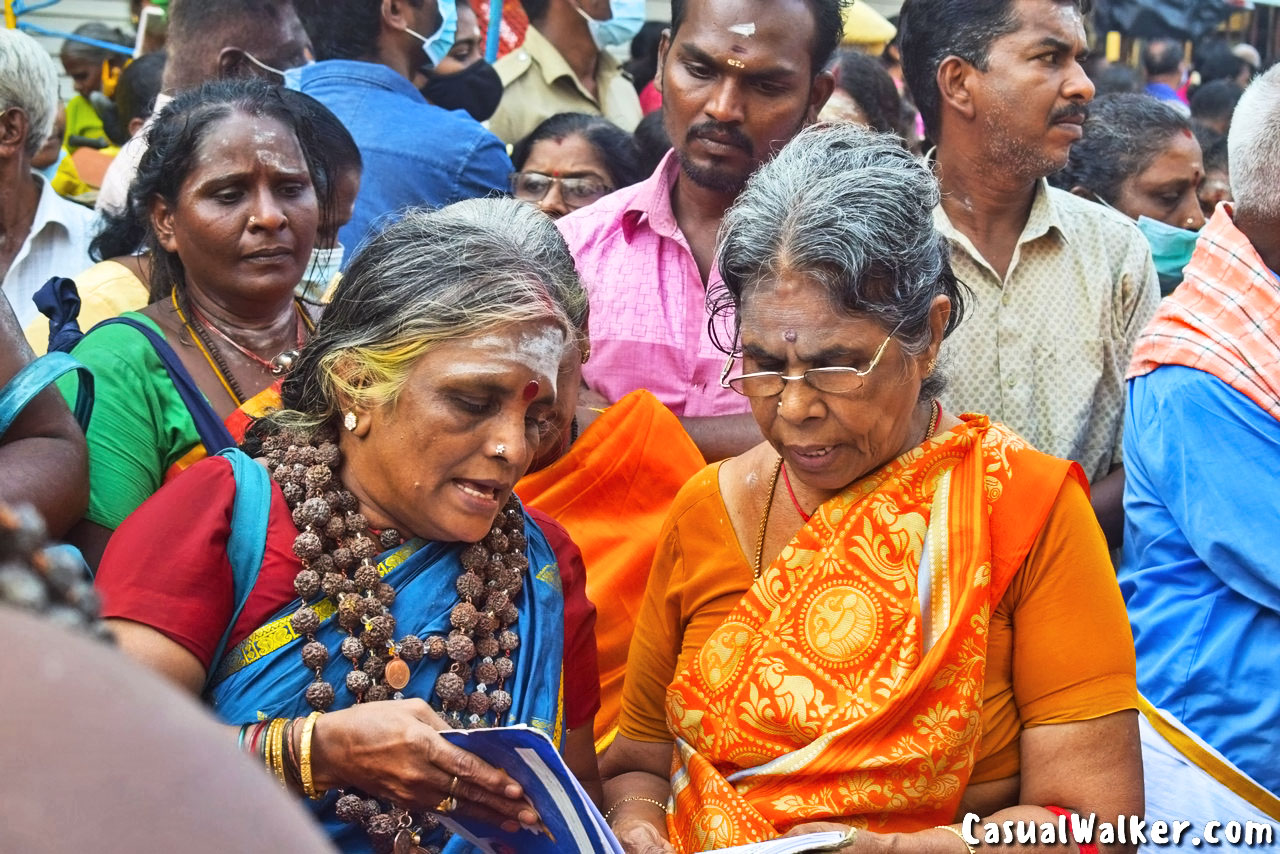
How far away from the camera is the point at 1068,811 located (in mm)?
2465

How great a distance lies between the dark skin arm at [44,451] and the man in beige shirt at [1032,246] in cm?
221

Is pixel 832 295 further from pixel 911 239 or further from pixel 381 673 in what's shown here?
pixel 381 673

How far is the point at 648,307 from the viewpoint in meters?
3.86

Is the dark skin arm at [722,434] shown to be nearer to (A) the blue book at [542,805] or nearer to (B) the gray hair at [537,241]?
(B) the gray hair at [537,241]

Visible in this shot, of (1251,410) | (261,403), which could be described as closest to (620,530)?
(261,403)

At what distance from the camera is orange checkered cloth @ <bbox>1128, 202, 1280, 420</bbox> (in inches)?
132

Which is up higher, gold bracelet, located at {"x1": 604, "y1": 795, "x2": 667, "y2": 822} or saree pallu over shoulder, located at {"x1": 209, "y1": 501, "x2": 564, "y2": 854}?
saree pallu over shoulder, located at {"x1": 209, "y1": 501, "x2": 564, "y2": 854}

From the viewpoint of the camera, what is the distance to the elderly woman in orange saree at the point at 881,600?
247cm

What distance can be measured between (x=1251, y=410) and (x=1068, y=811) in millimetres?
1279

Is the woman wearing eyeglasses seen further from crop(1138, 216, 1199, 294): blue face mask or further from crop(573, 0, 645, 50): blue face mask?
crop(1138, 216, 1199, 294): blue face mask

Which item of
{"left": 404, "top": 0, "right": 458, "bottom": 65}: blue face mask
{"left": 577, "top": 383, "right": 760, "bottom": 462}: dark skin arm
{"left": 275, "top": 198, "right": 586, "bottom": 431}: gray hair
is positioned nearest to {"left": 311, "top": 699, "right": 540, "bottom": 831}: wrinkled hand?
{"left": 275, "top": 198, "right": 586, "bottom": 431}: gray hair

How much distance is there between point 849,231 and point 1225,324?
135 cm

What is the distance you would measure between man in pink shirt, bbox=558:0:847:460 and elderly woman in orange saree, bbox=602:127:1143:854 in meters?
1.08

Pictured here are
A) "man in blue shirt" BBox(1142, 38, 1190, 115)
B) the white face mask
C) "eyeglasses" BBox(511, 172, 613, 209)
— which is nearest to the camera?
the white face mask
